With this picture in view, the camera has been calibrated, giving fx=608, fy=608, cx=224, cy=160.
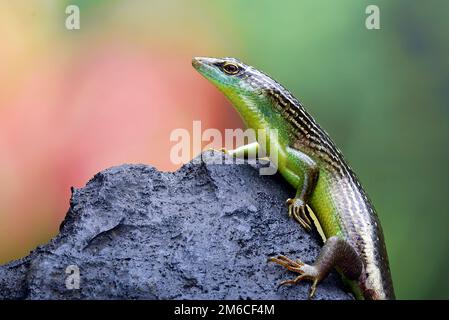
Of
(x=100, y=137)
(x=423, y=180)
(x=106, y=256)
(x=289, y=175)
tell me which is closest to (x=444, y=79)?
(x=423, y=180)

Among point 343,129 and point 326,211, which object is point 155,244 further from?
point 343,129

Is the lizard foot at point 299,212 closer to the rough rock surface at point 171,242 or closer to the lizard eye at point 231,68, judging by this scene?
the rough rock surface at point 171,242

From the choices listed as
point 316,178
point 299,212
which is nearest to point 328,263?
point 299,212

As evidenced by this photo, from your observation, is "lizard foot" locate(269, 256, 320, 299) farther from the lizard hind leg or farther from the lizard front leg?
the lizard front leg

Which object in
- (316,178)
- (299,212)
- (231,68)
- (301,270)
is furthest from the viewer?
(231,68)

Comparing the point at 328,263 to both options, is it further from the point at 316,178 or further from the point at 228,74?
the point at 228,74

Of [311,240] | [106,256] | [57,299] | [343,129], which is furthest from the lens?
[343,129]

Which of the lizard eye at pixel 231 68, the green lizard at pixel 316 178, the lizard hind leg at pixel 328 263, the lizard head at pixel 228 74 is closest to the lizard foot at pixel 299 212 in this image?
the green lizard at pixel 316 178
